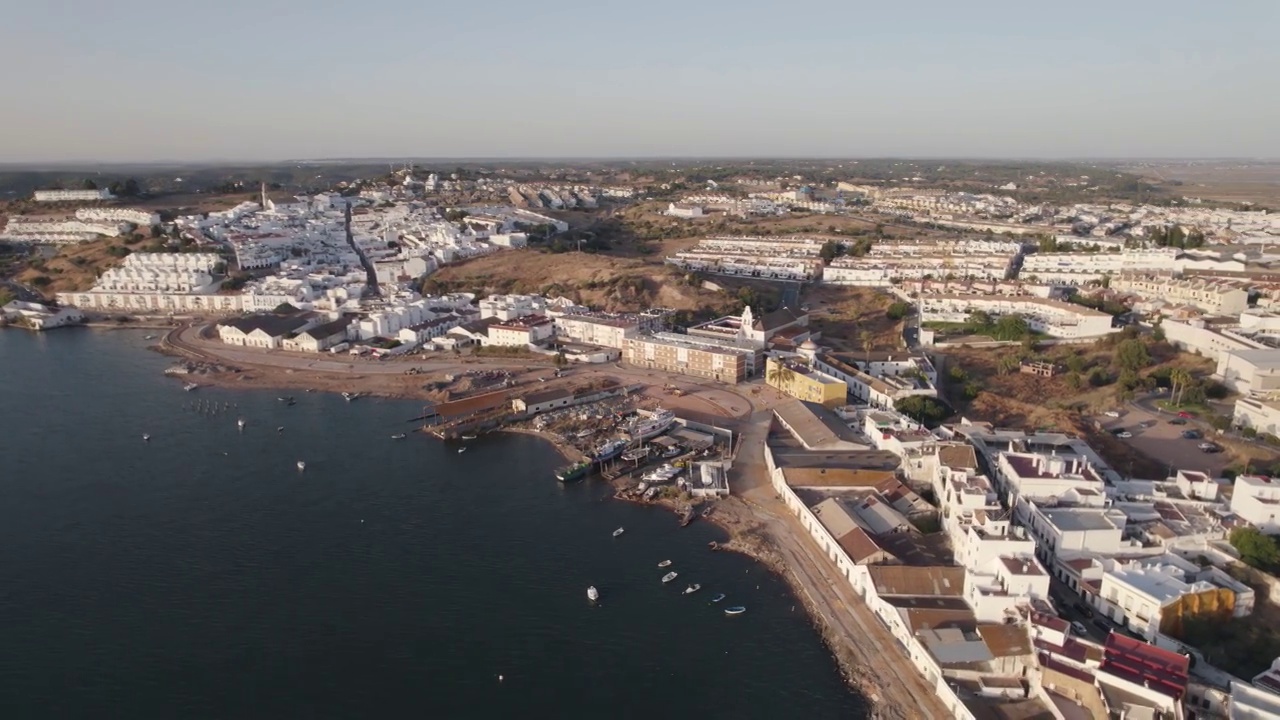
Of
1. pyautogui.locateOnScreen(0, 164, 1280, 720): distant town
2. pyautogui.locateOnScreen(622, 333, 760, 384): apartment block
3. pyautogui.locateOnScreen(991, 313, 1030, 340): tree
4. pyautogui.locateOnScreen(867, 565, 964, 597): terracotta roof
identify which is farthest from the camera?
pyautogui.locateOnScreen(991, 313, 1030, 340): tree

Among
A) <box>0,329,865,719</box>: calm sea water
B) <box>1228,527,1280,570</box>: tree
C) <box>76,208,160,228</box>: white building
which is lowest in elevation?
<box>0,329,865,719</box>: calm sea water

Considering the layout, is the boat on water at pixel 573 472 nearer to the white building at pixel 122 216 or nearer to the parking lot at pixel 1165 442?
the parking lot at pixel 1165 442

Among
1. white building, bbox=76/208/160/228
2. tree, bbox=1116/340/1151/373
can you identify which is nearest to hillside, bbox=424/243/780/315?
tree, bbox=1116/340/1151/373

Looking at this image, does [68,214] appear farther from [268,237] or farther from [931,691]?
[931,691]

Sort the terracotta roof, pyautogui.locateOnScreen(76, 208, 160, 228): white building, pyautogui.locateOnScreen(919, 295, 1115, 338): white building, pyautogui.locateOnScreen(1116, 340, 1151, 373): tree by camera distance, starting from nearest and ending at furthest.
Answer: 1. the terracotta roof
2. pyautogui.locateOnScreen(1116, 340, 1151, 373): tree
3. pyautogui.locateOnScreen(919, 295, 1115, 338): white building
4. pyautogui.locateOnScreen(76, 208, 160, 228): white building

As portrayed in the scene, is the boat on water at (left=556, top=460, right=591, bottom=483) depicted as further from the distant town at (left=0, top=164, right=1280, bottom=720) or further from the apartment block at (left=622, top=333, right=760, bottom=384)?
the apartment block at (left=622, top=333, right=760, bottom=384)

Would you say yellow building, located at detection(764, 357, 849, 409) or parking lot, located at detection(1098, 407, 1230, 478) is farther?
yellow building, located at detection(764, 357, 849, 409)
